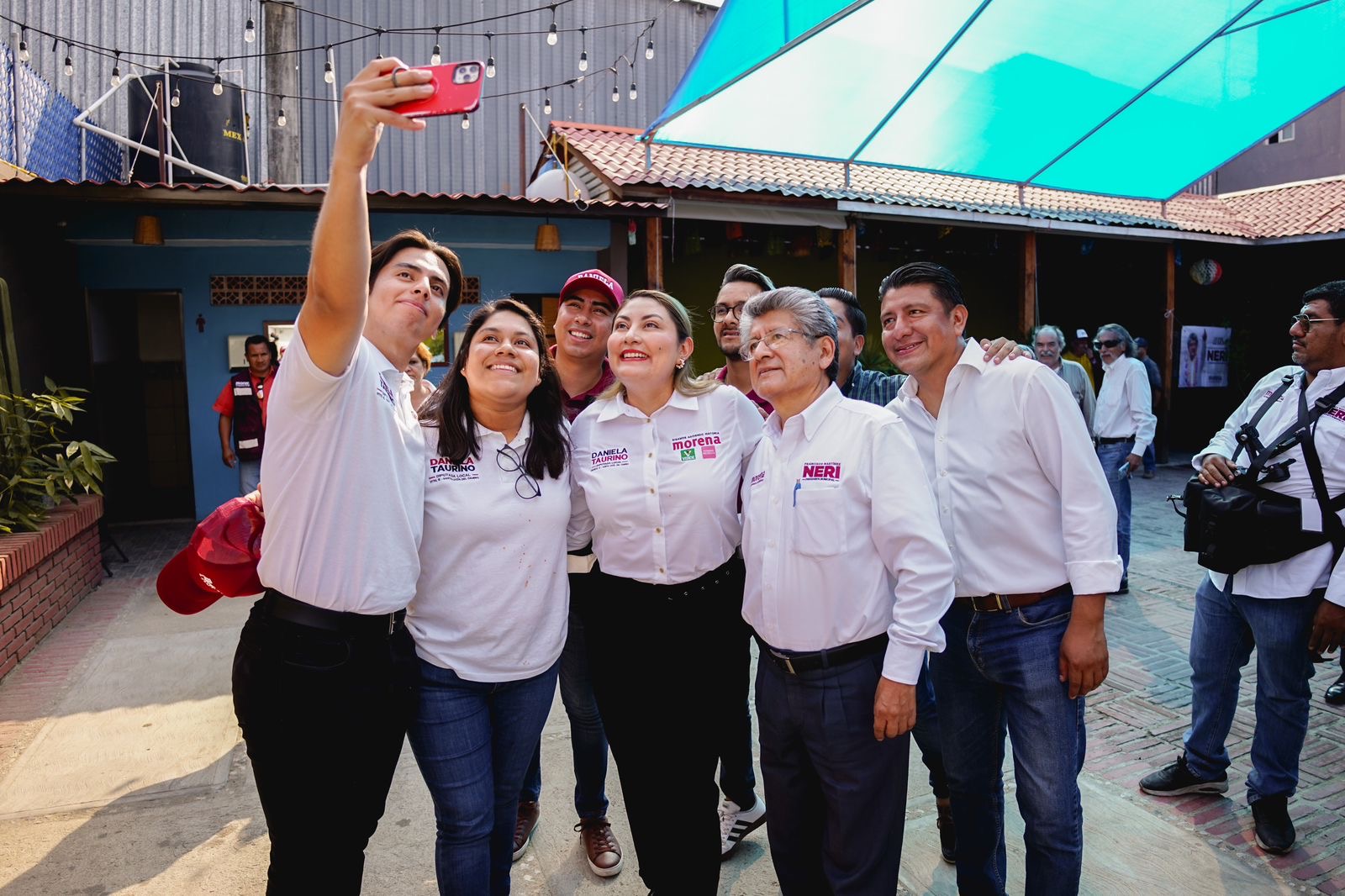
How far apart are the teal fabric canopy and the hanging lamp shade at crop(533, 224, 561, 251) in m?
3.06

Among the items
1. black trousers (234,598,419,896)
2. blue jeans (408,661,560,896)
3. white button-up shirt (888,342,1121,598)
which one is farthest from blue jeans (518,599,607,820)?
white button-up shirt (888,342,1121,598)

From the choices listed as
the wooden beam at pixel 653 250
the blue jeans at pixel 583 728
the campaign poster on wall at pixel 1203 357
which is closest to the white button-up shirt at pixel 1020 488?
the blue jeans at pixel 583 728

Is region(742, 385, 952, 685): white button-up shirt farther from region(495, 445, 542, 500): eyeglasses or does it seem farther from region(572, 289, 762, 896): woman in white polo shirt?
region(495, 445, 542, 500): eyeglasses

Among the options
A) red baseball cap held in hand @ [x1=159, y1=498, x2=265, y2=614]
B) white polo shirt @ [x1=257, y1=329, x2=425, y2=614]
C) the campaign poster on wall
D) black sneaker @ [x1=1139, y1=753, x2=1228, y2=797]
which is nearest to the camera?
white polo shirt @ [x1=257, y1=329, x2=425, y2=614]

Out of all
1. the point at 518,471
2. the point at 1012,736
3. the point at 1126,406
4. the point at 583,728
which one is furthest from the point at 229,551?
the point at 1126,406

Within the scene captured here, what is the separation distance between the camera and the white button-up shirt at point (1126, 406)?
249 inches

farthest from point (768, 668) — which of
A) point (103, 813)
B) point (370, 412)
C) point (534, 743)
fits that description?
point (103, 813)

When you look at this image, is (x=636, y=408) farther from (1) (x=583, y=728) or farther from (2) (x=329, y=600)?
(1) (x=583, y=728)

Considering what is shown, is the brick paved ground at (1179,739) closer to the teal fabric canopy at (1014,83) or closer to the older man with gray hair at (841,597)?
the older man with gray hair at (841,597)

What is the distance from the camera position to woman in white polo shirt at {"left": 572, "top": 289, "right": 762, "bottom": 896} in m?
2.44

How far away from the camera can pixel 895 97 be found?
19.1ft

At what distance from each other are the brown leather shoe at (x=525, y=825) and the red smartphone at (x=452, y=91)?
8.16ft

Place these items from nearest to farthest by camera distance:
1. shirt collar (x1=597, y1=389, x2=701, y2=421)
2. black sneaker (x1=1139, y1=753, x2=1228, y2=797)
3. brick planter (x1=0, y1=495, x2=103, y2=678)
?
1. shirt collar (x1=597, y1=389, x2=701, y2=421)
2. black sneaker (x1=1139, y1=753, x2=1228, y2=797)
3. brick planter (x1=0, y1=495, x2=103, y2=678)

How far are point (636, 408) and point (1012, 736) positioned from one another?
147 centimetres
